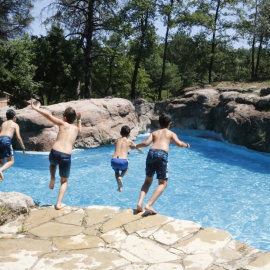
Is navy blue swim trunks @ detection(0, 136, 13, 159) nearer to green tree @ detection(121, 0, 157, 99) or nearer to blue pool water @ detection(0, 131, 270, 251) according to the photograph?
blue pool water @ detection(0, 131, 270, 251)

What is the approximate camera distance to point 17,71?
746 inches

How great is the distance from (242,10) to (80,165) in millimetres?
17108

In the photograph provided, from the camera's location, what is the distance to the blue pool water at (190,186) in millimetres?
7402

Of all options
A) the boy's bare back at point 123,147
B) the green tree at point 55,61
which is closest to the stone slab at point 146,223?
the boy's bare back at point 123,147

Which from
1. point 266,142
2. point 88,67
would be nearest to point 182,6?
point 88,67

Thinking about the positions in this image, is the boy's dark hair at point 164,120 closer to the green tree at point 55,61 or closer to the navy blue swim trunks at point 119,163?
the navy blue swim trunks at point 119,163

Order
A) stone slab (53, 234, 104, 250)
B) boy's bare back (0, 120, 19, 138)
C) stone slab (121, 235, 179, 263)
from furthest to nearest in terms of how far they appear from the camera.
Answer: boy's bare back (0, 120, 19, 138) → stone slab (53, 234, 104, 250) → stone slab (121, 235, 179, 263)

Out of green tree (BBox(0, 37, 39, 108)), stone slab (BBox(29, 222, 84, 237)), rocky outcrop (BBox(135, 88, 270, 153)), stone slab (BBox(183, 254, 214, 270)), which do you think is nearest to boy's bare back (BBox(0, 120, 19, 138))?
stone slab (BBox(29, 222, 84, 237))

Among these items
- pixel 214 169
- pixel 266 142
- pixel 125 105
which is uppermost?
pixel 125 105

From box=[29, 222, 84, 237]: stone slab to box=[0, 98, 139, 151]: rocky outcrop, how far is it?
9.52 m

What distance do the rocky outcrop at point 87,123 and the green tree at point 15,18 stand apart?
8077 mm

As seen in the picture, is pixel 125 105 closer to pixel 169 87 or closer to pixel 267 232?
pixel 267 232

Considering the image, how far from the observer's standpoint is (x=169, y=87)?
32.0m

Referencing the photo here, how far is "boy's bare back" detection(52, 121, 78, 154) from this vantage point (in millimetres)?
5469
